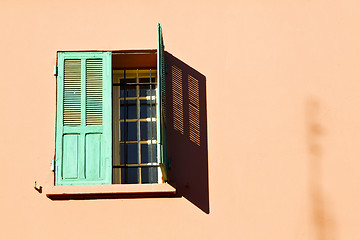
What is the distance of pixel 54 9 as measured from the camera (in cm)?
787

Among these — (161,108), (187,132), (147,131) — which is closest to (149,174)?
(147,131)

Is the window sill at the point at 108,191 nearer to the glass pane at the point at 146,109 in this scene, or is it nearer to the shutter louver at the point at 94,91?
the shutter louver at the point at 94,91

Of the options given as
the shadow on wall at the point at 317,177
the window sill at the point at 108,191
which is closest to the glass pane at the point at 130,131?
the window sill at the point at 108,191

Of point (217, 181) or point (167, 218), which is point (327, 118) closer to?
point (217, 181)

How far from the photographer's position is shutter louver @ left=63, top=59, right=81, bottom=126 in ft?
24.3

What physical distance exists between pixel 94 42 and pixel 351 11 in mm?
2605

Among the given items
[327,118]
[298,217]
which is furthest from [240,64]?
[298,217]

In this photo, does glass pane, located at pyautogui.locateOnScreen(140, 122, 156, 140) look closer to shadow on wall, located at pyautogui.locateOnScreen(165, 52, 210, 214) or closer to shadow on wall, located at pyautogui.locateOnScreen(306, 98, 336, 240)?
shadow on wall, located at pyautogui.locateOnScreen(165, 52, 210, 214)

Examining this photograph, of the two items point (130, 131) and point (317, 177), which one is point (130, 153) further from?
point (317, 177)

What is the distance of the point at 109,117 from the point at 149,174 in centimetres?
75

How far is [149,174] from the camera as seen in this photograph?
7715mm

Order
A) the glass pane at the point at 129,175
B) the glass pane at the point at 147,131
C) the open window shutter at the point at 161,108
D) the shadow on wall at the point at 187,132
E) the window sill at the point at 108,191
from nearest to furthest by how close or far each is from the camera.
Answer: the open window shutter at the point at 161,108 < the window sill at the point at 108,191 < the shadow on wall at the point at 187,132 < the glass pane at the point at 129,175 < the glass pane at the point at 147,131

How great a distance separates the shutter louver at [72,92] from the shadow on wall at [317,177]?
7.24ft

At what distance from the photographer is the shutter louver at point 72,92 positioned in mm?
7411
